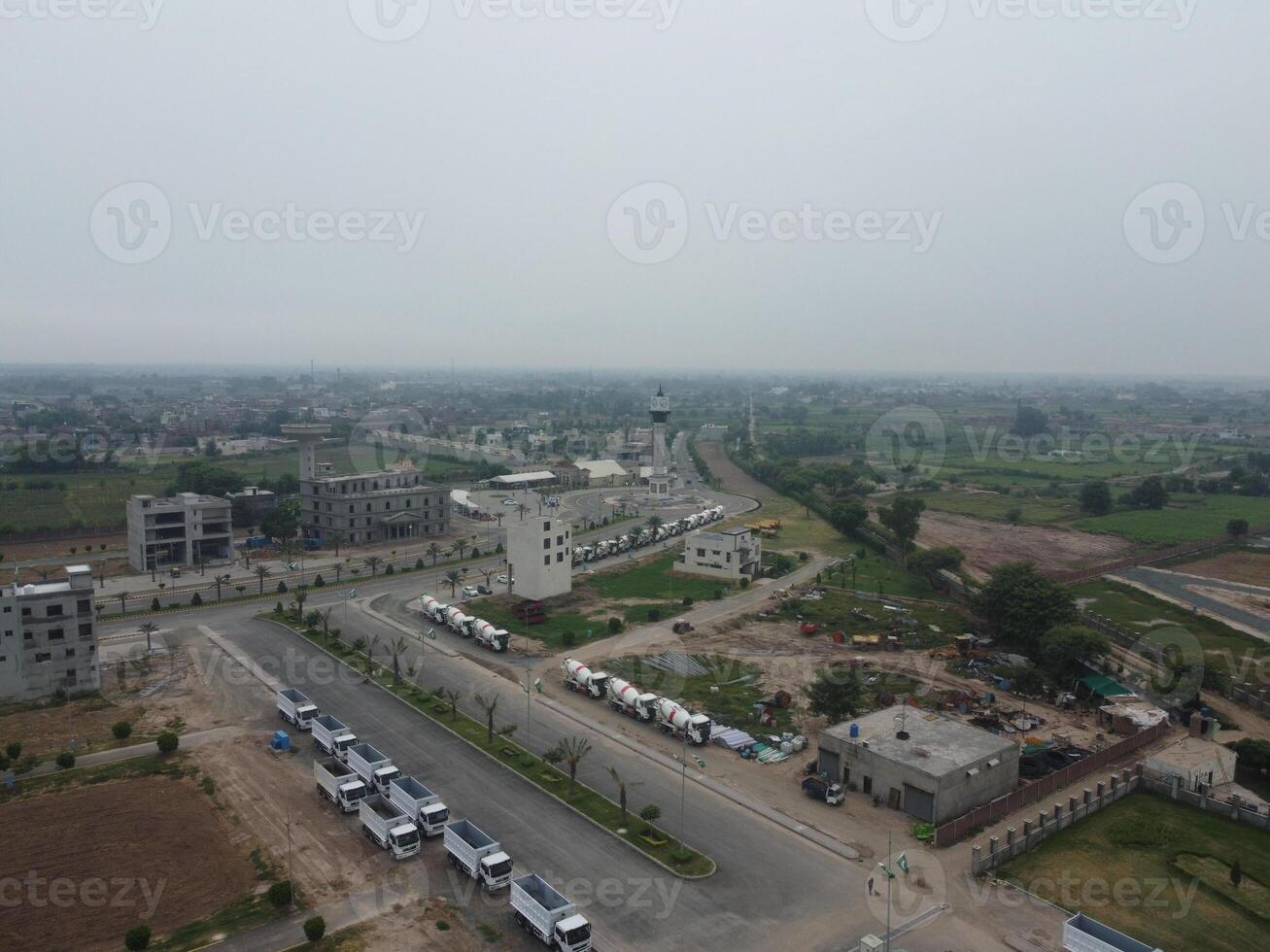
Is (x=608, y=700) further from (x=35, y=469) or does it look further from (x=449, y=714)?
(x=35, y=469)

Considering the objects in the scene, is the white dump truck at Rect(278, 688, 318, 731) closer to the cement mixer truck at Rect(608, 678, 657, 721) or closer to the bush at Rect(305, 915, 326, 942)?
the cement mixer truck at Rect(608, 678, 657, 721)

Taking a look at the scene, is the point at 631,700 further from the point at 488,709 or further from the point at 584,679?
the point at 488,709

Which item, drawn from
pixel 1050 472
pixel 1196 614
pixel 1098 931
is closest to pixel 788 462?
pixel 1050 472

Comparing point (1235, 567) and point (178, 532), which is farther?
point (1235, 567)

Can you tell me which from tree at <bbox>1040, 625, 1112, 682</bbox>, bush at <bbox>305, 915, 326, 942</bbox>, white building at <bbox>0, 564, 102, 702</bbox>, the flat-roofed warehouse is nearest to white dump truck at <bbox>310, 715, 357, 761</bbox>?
bush at <bbox>305, 915, 326, 942</bbox>

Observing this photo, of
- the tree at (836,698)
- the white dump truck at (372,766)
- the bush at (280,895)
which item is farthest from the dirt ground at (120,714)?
the tree at (836,698)

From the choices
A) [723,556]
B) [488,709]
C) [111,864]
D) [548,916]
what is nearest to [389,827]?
[548,916]
